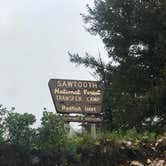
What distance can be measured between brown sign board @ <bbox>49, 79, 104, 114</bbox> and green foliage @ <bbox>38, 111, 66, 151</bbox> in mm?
3048

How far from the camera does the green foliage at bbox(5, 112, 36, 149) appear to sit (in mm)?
10836

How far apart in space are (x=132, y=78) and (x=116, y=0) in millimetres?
3264

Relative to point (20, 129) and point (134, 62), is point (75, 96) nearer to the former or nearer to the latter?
point (20, 129)

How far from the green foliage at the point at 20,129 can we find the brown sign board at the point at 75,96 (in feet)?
10.5

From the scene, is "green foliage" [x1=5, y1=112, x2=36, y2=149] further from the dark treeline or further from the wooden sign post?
the wooden sign post

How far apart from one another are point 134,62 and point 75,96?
330 inches

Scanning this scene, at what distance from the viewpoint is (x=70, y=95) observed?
1438 cm

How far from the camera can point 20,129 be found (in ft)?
35.7

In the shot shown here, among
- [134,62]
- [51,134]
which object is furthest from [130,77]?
→ [51,134]

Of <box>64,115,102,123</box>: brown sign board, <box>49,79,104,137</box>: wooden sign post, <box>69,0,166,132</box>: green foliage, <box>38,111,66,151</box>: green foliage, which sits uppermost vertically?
<box>69,0,166,132</box>: green foliage

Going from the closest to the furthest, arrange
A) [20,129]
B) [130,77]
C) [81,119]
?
[20,129] < [81,119] < [130,77]

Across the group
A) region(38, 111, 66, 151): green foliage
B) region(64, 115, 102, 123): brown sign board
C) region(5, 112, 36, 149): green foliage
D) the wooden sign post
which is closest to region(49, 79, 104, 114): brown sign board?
the wooden sign post

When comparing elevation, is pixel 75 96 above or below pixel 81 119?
above

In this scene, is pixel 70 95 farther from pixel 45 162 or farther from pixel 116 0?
pixel 116 0
